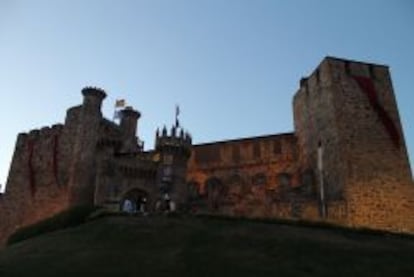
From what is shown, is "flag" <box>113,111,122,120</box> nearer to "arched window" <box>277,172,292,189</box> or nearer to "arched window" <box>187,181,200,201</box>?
"arched window" <box>187,181,200,201</box>

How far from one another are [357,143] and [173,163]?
45.5 feet

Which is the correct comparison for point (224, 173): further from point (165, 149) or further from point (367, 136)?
point (367, 136)

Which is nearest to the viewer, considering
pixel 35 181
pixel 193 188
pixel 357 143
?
pixel 357 143

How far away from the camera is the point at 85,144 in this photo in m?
40.9

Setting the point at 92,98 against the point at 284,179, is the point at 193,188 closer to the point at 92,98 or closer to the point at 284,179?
the point at 284,179

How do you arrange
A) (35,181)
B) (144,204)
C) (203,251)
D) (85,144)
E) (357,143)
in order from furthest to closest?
(35,181) → (85,144) → (357,143) → (144,204) → (203,251)

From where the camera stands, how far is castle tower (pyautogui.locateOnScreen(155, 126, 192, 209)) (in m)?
35.8

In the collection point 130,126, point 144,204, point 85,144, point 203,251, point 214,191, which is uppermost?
point 130,126

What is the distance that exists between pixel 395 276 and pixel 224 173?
30380 mm

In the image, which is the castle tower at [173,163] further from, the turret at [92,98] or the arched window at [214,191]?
the turret at [92,98]

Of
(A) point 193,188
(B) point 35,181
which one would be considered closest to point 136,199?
(A) point 193,188

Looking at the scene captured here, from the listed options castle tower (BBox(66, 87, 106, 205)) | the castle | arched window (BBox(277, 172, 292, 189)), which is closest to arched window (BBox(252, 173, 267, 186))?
the castle

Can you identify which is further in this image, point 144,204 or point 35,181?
point 35,181

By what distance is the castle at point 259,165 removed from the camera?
35031mm
